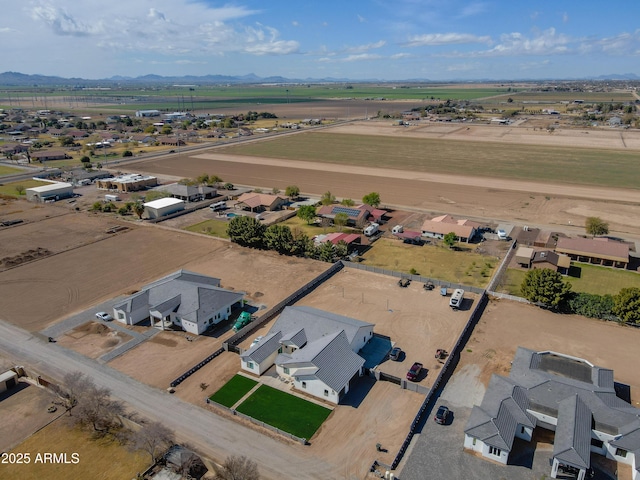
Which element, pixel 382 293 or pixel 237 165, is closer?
pixel 382 293

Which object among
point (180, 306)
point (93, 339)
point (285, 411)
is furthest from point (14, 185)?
point (285, 411)

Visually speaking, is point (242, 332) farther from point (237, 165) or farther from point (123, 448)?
point (237, 165)

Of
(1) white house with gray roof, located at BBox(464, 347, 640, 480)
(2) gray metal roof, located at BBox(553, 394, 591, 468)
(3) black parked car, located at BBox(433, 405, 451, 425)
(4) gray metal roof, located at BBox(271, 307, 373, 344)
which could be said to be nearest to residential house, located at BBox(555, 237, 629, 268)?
(1) white house with gray roof, located at BBox(464, 347, 640, 480)

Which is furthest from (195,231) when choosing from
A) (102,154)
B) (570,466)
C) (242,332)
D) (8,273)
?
(102,154)

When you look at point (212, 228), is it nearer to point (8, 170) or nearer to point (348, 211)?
point (348, 211)

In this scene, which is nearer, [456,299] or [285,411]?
[285,411]

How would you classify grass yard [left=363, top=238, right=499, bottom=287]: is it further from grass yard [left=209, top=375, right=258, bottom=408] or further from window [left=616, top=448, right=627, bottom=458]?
grass yard [left=209, top=375, right=258, bottom=408]
